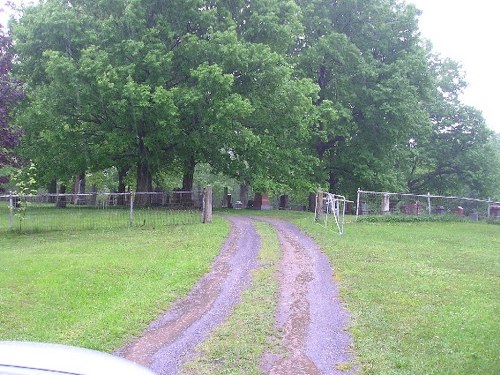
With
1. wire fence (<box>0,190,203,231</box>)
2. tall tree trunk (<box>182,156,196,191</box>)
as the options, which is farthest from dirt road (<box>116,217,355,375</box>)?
tall tree trunk (<box>182,156,196,191</box>)

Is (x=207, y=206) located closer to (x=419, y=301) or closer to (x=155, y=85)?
(x=155, y=85)

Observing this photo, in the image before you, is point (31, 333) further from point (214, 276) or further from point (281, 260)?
point (281, 260)

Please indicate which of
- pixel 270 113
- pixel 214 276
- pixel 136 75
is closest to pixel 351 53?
pixel 270 113

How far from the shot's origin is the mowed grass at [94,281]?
25.3 ft

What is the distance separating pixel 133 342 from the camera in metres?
7.27

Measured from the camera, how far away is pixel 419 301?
9789mm

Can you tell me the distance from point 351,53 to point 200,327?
1070 inches

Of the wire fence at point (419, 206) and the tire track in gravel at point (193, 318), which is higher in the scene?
the wire fence at point (419, 206)

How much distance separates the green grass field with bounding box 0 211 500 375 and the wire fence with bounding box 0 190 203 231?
4.90 feet

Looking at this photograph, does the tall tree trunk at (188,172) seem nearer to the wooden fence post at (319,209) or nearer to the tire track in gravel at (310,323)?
the wooden fence post at (319,209)

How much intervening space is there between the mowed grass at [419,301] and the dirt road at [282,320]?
0.37 metres

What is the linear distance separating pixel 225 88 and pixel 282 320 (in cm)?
1666

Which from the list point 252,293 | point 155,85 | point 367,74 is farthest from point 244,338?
point 367,74

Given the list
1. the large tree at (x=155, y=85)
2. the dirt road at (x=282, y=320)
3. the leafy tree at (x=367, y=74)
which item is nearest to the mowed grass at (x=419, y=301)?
the dirt road at (x=282, y=320)
